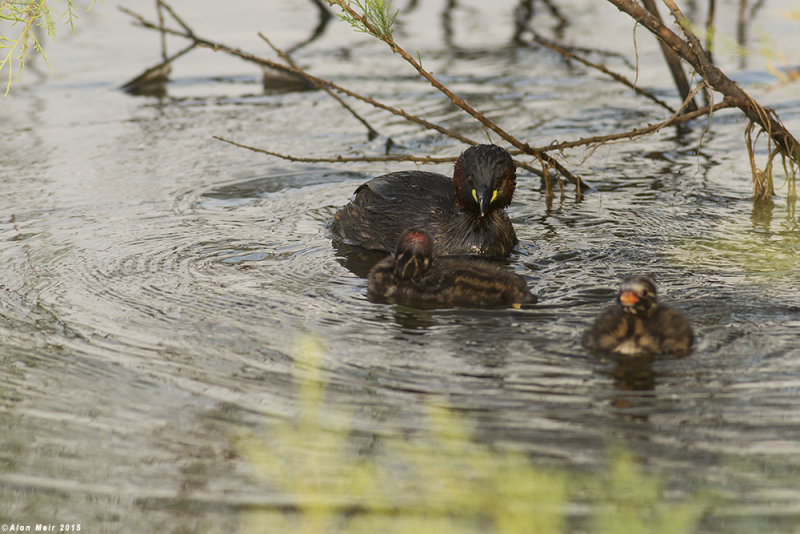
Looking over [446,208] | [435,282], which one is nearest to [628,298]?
[435,282]

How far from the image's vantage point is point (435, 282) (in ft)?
19.6

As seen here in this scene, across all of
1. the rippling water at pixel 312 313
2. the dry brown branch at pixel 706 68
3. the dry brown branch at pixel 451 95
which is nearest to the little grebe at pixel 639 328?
the rippling water at pixel 312 313

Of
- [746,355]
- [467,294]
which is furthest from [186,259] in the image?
[746,355]

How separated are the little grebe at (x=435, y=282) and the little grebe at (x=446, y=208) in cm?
74

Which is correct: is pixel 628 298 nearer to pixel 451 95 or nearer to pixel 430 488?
pixel 430 488

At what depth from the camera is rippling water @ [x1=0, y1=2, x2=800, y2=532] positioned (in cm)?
393

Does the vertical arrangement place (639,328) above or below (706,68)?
below

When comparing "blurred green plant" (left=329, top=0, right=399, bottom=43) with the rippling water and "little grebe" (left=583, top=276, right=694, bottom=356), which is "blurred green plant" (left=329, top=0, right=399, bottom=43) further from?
"little grebe" (left=583, top=276, right=694, bottom=356)

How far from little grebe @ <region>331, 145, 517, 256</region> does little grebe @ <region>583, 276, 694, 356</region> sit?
1.85 m

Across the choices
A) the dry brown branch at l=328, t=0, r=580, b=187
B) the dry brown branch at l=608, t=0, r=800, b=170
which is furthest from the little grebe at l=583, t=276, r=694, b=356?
the dry brown branch at l=328, t=0, r=580, b=187

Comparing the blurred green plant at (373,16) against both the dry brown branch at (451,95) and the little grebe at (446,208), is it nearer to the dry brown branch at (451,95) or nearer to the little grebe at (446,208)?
the dry brown branch at (451,95)

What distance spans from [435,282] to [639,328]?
1375 millimetres

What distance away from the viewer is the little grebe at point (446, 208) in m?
6.88

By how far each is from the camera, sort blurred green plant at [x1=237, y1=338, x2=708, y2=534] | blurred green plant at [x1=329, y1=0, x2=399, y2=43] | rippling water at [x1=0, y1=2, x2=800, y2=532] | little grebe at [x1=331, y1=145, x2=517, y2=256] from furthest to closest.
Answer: little grebe at [x1=331, y1=145, x2=517, y2=256]
blurred green plant at [x1=329, y1=0, x2=399, y2=43]
rippling water at [x1=0, y1=2, x2=800, y2=532]
blurred green plant at [x1=237, y1=338, x2=708, y2=534]
